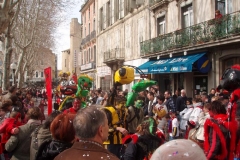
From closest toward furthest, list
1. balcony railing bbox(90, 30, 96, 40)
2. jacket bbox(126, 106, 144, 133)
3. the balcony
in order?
jacket bbox(126, 106, 144, 133) < the balcony < balcony railing bbox(90, 30, 96, 40)

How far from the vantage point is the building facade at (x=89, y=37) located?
120 ft

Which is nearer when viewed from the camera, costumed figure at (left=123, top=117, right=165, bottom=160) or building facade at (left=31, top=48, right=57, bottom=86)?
costumed figure at (left=123, top=117, right=165, bottom=160)

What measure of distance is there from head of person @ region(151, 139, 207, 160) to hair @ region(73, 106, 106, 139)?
28.0 inches

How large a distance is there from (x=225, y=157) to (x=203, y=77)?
38.9ft

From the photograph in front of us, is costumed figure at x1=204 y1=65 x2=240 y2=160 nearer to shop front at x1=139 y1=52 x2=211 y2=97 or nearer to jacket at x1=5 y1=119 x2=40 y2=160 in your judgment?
jacket at x1=5 y1=119 x2=40 y2=160

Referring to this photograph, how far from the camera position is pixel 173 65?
15836 millimetres

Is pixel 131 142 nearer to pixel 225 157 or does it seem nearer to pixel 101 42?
pixel 225 157

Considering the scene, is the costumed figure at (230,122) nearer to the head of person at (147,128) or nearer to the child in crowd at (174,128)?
the head of person at (147,128)

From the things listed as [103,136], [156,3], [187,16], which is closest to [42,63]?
[156,3]

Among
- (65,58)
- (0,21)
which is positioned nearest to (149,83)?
(0,21)

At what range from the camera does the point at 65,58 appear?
222 ft

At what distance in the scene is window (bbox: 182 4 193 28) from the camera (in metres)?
16.2

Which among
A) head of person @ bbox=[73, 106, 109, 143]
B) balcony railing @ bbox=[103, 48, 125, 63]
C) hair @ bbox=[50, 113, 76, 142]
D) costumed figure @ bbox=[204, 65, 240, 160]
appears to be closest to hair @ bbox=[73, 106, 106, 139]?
head of person @ bbox=[73, 106, 109, 143]

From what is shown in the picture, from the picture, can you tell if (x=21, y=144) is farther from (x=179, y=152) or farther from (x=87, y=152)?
(x=179, y=152)
